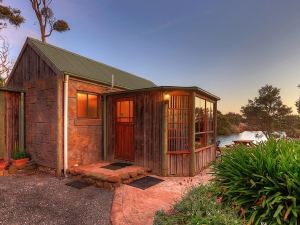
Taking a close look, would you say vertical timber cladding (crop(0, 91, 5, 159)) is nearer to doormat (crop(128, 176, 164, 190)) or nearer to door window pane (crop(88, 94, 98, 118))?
door window pane (crop(88, 94, 98, 118))

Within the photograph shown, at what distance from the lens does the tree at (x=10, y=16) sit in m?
Answer: 12.8

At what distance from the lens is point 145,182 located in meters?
5.68

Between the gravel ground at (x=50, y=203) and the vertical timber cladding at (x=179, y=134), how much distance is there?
2.56 meters

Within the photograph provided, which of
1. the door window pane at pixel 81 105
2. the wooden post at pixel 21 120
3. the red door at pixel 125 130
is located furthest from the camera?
the wooden post at pixel 21 120

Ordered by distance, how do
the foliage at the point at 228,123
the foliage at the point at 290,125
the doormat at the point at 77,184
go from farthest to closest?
1. the foliage at the point at 228,123
2. the foliage at the point at 290,125
3. the doormat at the point at 77,184

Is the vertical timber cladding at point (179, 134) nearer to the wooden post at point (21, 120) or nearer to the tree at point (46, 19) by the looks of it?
the wooden post at point (21, 120)

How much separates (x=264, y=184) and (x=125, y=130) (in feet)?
18.2

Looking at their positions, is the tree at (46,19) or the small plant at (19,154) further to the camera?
the tree at (46,19)

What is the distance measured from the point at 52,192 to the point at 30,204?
77cm

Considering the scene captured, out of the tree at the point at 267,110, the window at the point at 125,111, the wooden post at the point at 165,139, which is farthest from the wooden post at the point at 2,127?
the tree at the point at 267,110

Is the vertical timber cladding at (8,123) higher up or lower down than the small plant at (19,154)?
higher up

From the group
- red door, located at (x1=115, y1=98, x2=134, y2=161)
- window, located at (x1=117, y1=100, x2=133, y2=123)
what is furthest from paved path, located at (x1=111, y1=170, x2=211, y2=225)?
window, located at (x1=117, y1=100, x2=133, y2=123)

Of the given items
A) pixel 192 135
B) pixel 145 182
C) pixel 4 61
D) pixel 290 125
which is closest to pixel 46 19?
pixel 4 61

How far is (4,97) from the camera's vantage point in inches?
302
